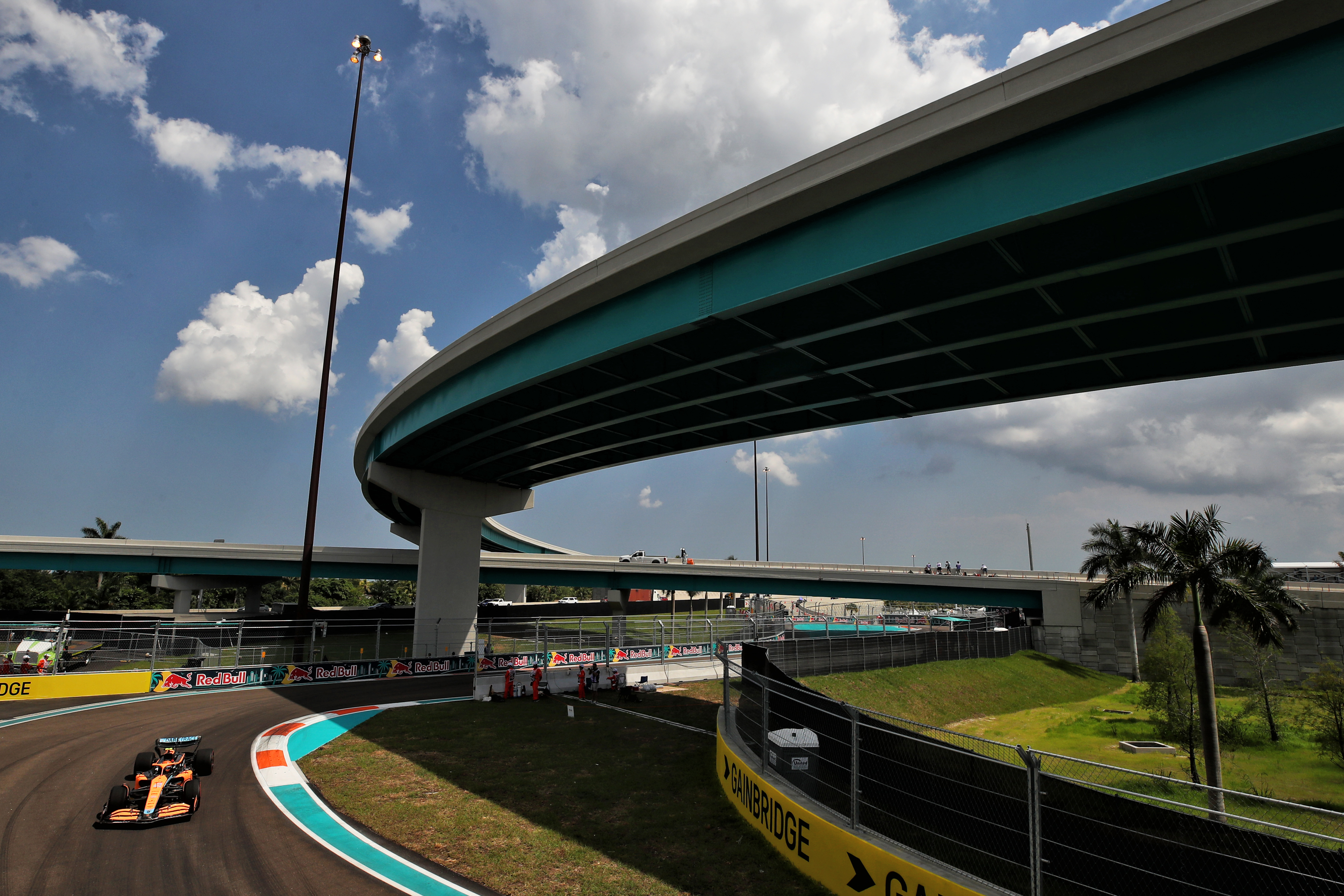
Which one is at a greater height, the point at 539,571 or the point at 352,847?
the point at 539,571

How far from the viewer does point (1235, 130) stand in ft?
28.4

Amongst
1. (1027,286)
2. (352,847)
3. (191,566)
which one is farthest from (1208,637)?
(191,566)

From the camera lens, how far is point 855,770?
8242 millimetres

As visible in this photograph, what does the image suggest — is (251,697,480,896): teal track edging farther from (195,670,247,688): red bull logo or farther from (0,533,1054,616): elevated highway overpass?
(0,533,1054,616): elevated highway overpass

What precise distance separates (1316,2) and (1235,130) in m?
1.38

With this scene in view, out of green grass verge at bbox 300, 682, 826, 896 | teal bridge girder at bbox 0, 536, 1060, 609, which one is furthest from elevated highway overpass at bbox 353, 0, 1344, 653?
teal bridge girder at bbox 0, 536, 1060, 609

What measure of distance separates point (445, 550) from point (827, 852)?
31881mm

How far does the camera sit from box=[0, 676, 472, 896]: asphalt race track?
344 inches

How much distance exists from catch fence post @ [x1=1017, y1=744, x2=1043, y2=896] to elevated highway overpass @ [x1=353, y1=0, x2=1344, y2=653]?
7.63m

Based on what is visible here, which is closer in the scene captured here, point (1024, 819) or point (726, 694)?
point (1024, 819)

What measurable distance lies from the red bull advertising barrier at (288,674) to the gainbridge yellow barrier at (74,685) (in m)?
0.53

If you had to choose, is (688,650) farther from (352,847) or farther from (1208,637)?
(352,847)

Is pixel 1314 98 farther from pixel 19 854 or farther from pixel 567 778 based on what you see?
pixel 19 854

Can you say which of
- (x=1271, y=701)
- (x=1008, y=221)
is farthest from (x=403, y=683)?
(x=1271, y=701)
